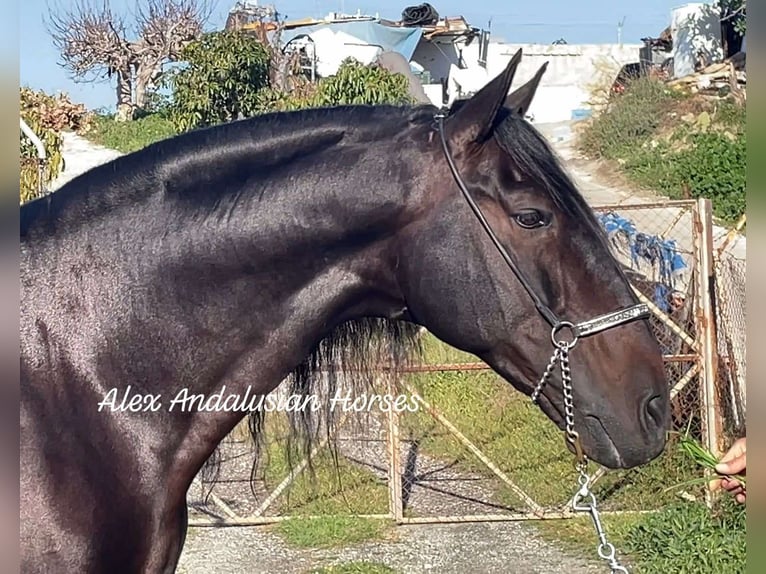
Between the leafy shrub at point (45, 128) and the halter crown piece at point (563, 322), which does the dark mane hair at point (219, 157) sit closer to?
the halter crown piece at point (563, 322)

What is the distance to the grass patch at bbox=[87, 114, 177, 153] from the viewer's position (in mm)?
15766

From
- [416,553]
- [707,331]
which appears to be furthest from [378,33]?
[416,553]

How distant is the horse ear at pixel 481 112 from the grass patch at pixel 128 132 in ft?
47.0

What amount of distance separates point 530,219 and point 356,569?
3628mm

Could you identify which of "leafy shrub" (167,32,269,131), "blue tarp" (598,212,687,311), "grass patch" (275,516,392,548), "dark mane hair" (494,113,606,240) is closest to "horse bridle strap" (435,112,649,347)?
"dark mane hair" (494,113,606,240)

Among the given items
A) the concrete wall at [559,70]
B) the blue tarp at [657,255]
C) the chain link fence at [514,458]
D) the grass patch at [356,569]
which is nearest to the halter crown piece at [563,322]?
the chain link fence at [514,458]

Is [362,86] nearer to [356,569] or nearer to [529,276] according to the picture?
[356,569]

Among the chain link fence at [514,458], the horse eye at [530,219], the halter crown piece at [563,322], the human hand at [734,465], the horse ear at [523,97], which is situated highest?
the horse ear at [523,97]

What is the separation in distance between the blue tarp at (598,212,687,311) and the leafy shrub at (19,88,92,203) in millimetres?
4539

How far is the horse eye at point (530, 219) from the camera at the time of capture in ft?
6.23

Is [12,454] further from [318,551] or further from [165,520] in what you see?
[318,551]

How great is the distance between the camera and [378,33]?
65.1 ft

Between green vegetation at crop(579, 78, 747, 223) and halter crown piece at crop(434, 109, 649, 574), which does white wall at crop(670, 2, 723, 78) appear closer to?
green vegetation at crop(579, 78, 747, 223)

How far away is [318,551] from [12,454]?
429 cm
